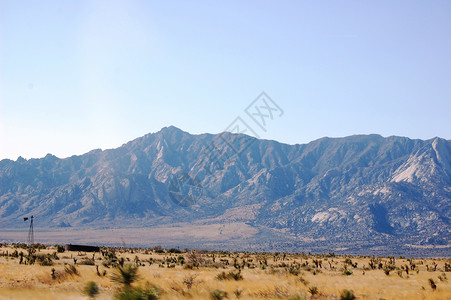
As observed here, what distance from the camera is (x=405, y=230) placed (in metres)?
195

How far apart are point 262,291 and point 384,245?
158 meters

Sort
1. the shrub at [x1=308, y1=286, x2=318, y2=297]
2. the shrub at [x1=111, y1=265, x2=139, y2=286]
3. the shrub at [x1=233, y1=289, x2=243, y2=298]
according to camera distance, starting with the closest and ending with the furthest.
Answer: the shrub at [x1=111, y1=265, x2=139, y2=286], the shrub at [x1=233, y1=289, x2=243, y2=298], the shrub at [x1=308, y1=286, x2=318, y2=297]

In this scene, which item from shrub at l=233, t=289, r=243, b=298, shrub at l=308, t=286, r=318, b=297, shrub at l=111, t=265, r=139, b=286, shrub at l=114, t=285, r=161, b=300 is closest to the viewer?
shrub at l=114, t=285, r=161, b=300

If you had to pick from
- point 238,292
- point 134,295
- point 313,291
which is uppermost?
point 134,295

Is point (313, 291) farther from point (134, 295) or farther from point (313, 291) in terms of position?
point (134, 295)

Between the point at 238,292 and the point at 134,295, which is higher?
the point at 134,295

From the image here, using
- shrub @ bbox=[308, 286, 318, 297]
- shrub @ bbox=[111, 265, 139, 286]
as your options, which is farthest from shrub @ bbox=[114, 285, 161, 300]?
shrub @ bbox=[308, 286, 318, 297]

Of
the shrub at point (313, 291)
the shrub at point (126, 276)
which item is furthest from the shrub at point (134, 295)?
the shrub at point (313, 291)

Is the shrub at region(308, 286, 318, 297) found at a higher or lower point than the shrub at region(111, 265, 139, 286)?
lower

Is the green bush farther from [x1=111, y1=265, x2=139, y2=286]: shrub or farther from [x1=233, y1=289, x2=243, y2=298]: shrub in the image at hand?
[x1=111, y1=265, x2=139, y2=286]: shrub

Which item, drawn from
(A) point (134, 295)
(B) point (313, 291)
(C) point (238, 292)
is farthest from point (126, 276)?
(B) point (313, 291)

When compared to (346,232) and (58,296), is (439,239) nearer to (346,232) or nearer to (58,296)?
(346,232)

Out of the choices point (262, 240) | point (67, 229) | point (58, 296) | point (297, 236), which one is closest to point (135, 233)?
point (67, 229)

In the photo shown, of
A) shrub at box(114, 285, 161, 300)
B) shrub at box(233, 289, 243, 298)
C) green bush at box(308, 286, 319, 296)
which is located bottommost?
green bush at box(308, 286, 319, 296)
